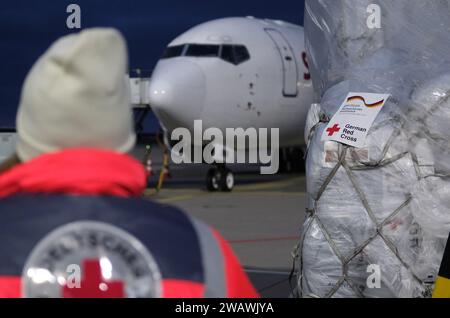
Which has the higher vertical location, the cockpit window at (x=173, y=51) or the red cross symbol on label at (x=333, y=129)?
the red cross symbol on label at (x=333, y=129)

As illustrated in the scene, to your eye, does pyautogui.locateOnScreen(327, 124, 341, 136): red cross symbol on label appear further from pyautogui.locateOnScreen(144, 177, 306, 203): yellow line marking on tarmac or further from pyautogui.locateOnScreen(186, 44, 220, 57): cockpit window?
pyautogui.locateOnScreen(186, 44, 220, 57): cockpit window

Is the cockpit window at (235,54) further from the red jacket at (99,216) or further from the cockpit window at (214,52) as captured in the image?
the red jacket at (99,216)

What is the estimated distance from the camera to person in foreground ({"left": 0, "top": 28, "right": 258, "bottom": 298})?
1.52 metres

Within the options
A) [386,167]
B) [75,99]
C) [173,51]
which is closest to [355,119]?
[386,167]

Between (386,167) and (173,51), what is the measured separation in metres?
11.5

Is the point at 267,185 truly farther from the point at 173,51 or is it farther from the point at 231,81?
the point at 173,51

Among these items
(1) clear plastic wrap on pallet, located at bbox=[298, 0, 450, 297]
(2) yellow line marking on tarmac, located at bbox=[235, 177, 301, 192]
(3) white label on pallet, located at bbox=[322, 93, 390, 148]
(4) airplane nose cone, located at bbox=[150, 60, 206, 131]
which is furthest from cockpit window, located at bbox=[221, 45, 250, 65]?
(3) white label on pallet, located at bbox=[322, 93, 390, 148]

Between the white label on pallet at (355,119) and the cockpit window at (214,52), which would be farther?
the cockpit window at (214,52)

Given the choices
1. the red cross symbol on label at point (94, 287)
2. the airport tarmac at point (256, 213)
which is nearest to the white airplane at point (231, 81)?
the airport tarmac at point (256, 213)

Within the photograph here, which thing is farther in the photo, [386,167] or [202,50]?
[202,50]

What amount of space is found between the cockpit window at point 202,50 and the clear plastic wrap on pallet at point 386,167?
10373 mm

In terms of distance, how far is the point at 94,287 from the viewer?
156cm

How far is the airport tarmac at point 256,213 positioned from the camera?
27.7 ft
